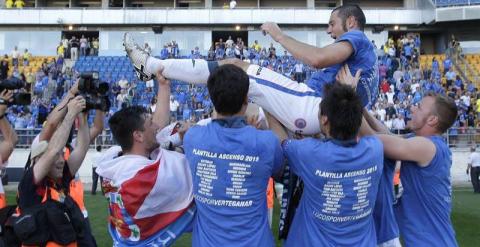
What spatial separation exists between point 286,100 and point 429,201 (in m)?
1.33

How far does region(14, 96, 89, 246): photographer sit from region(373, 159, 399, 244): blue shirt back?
252 centimetres

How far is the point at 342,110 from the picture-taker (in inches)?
152

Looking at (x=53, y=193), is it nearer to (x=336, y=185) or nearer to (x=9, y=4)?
(x=336, y=185)

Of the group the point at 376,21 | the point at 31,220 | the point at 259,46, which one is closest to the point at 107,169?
the point at 31,220

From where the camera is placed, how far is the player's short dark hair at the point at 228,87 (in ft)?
12.5

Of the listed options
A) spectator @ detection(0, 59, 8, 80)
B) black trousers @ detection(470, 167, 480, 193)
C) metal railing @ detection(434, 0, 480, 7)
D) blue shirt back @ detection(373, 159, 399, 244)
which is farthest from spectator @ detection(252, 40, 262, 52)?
blue shirt back @ detection(373, 159, 399, 244)

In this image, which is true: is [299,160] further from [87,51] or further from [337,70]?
[87,51]

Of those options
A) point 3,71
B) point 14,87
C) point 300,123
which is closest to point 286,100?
point 300,123

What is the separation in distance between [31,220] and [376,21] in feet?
119

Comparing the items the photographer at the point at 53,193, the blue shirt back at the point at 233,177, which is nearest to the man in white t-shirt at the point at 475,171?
the photographer at the point at 53,193

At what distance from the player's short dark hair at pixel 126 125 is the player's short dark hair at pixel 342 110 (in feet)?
4.81

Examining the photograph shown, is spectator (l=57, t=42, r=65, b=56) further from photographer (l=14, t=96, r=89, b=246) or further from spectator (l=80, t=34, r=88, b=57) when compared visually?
photographer (l=14, t=96, r=89, b=246)

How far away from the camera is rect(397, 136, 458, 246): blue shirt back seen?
4.44 metres

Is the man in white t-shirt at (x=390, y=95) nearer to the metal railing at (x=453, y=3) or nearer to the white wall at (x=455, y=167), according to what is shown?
the white wall at (x=455, y=167)
